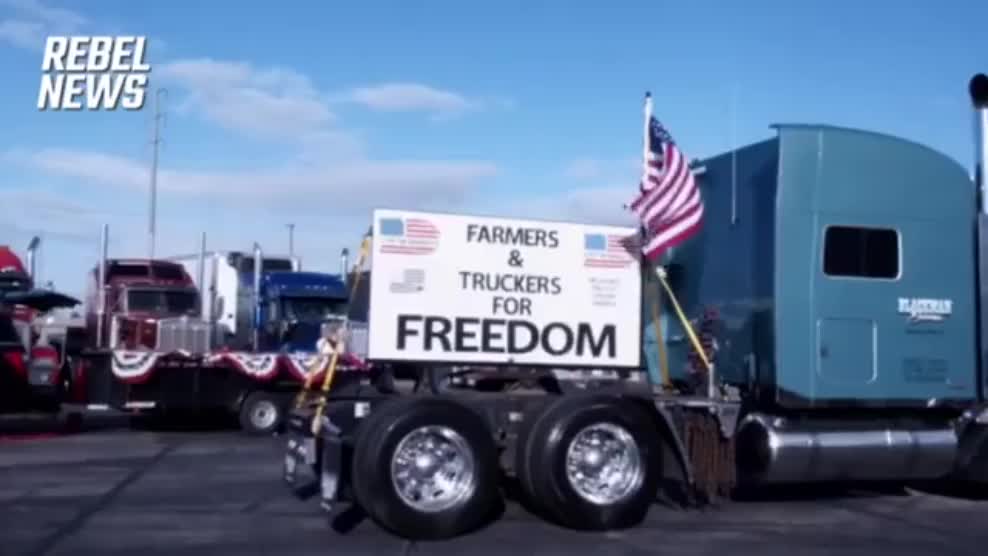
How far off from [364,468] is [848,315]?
4.79 metres

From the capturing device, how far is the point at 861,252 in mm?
12375

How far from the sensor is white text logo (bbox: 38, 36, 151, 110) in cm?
3466

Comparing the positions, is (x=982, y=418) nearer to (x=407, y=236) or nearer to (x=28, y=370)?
(x=407, y=236)

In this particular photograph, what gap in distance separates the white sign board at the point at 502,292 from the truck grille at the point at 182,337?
1145 cm

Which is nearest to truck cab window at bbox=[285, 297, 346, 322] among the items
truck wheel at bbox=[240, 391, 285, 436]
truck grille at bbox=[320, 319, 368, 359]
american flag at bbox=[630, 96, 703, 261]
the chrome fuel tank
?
truck wheel at bbox=[240, 391, 285, 436]

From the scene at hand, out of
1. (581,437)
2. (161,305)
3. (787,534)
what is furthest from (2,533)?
(161,305)

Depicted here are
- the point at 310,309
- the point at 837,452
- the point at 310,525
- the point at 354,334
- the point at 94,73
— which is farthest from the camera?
the point at 94,73

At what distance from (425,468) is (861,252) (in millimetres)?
4659

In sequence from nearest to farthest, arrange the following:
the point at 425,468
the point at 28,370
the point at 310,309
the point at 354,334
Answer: the point at 425,468 → the point at 354,334 → the point at 28,370 → the point at 310,309

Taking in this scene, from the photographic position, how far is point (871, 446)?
1228cm

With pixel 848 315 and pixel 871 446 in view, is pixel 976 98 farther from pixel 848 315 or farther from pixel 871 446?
pixel 871 446

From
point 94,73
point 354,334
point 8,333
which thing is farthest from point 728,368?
point 94,73

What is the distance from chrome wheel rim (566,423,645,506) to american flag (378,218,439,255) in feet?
6.92

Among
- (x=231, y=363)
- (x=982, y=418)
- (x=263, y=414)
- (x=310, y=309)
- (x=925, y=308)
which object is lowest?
(x=263, y=414)
